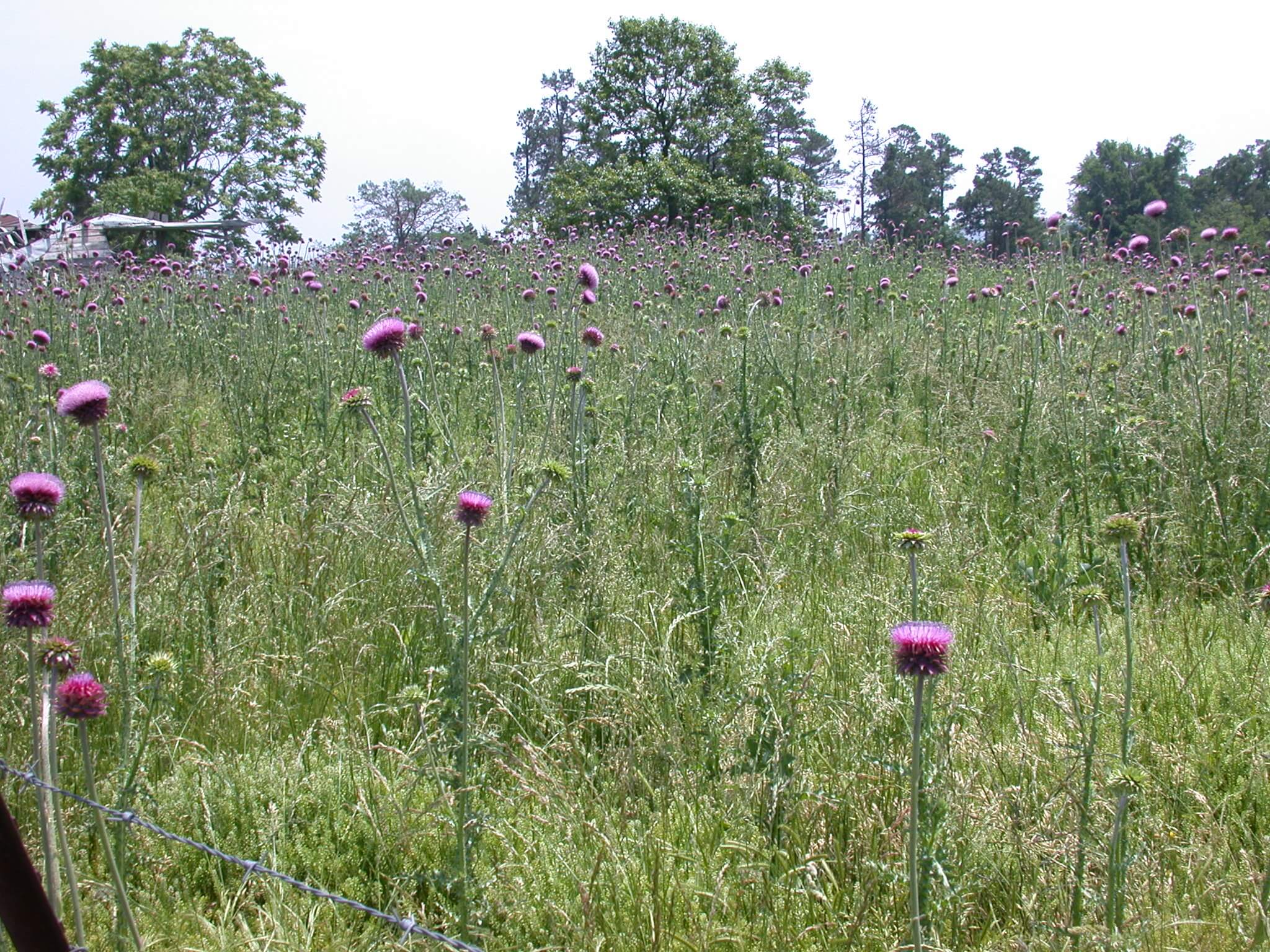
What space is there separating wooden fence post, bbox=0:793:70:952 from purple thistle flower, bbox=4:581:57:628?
775mm

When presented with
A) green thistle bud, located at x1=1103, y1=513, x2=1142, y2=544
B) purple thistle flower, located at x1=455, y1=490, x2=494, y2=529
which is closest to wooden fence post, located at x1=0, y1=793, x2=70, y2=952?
purple thistle flower, located at x1=455, y1=490, x2=494, y2=529

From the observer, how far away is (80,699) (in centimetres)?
149

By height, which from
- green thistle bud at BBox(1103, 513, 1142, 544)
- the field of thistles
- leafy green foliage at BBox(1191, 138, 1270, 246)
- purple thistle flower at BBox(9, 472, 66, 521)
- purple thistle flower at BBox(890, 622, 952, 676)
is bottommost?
the field of thistles

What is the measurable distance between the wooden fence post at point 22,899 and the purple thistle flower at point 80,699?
69 cm

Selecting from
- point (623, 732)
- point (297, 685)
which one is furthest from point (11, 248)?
point (623, 732)

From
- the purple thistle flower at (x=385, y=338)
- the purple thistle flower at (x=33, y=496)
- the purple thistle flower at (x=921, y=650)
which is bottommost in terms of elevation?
the purple thistle flower at (x=921, y=650)

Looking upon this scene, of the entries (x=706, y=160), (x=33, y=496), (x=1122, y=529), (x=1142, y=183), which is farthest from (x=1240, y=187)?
(x=33, y=496)

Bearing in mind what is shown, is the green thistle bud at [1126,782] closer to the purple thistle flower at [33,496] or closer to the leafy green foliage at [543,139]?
the purple thistle flower at [33,496]

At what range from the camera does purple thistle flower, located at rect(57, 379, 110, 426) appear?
1862 mm

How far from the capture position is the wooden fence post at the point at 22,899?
2.78 ft

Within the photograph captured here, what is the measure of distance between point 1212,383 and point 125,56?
40263 millimetres

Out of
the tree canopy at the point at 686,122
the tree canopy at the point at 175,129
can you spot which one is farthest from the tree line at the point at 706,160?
the tree canopy at the point at 175,129

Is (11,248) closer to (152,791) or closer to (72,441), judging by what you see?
(72,441)

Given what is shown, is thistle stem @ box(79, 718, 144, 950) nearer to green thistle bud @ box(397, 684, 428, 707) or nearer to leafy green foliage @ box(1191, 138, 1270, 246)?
green thistle bud @ box(397, 684, 428, 707)
